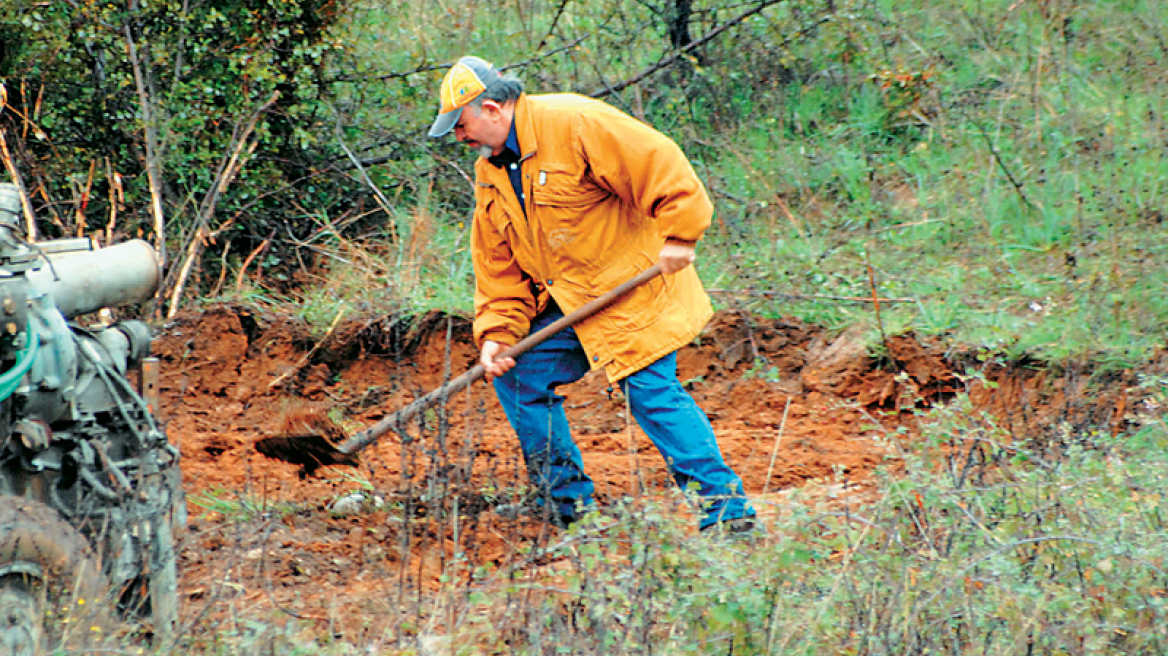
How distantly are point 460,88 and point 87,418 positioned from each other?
162cm

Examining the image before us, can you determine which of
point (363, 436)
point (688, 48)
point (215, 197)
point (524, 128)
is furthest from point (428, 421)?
point (688, 48)

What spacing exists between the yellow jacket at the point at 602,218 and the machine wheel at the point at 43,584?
71.5 inches

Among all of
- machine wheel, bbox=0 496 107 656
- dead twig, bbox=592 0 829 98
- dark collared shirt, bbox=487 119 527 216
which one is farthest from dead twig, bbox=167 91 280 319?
machine wheel, bbox=0 496 107 656

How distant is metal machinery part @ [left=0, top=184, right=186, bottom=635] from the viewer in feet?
10.3

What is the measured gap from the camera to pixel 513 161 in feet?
13.0

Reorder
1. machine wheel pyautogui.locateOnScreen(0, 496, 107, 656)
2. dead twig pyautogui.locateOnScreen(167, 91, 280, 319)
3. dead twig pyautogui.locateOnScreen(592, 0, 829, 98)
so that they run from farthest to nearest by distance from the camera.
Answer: dead twig pyautogui.locateOnScreen(592, 0, 829, 98) → dead twig pyautogui.locateOnScreen(167, 91, 280, 319) → machine wheel pyautogui.locateOnScreen(0, 496, 107, 656)

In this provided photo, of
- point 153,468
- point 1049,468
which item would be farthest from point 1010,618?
point 153,468

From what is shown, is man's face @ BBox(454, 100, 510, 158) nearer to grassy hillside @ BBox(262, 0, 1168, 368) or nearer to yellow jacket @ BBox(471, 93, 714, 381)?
yellow jacket @ BBox(471, 93, 714, 381)

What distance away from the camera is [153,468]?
346 centimetres

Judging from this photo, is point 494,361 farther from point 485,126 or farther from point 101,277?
point 101,277

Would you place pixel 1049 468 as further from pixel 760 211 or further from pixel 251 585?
pixel 760 211

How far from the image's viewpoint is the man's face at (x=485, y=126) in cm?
383

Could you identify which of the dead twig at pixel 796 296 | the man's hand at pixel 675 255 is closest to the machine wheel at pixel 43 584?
the man's hand at pixel 675 255

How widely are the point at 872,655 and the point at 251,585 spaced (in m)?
2.24
